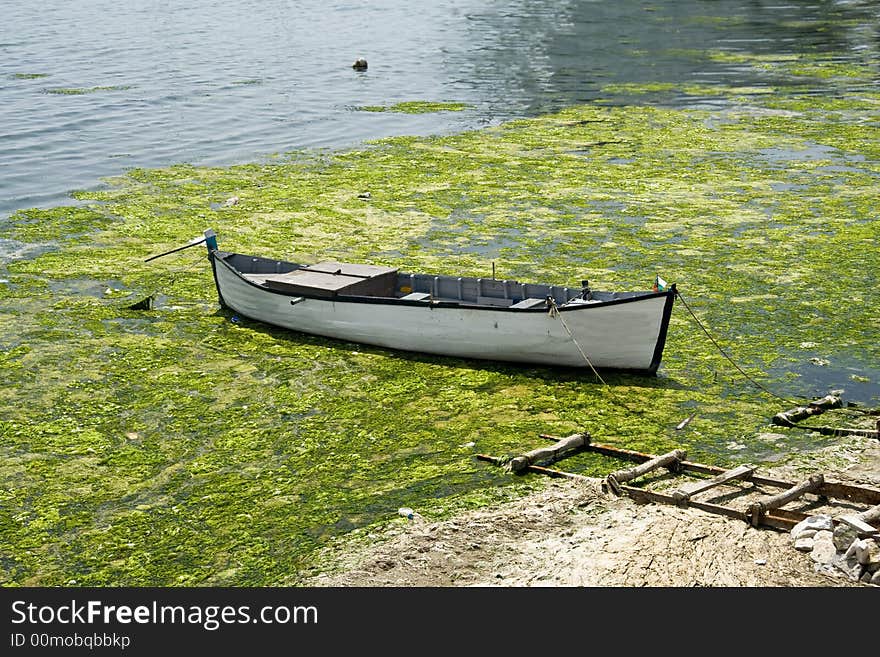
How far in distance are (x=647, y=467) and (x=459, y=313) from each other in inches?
218

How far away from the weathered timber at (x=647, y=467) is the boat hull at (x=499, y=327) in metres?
3.31

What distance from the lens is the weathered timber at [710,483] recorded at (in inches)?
491

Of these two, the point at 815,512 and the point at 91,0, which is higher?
the point at 91,0

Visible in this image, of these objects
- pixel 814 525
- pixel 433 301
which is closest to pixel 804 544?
pixel 814 525

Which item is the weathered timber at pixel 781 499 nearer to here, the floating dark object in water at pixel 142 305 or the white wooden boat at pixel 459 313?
the white wooden boat at pixel 459 313

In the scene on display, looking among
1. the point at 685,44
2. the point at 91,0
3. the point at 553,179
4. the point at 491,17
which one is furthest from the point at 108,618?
the point at 91,0

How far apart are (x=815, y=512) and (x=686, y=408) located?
4496mm

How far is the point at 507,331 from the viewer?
17969mm

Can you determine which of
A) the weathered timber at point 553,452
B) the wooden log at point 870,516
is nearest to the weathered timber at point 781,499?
the wooden log at point 870,516

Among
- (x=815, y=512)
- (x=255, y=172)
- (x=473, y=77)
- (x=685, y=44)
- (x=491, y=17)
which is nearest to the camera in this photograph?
(x=815, y=512)

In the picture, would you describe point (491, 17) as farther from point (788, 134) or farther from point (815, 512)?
point (815, 512)

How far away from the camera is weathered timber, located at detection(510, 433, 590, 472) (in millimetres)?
14242

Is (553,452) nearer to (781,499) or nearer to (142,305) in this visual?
(781,499)

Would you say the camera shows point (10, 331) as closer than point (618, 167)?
Yes
